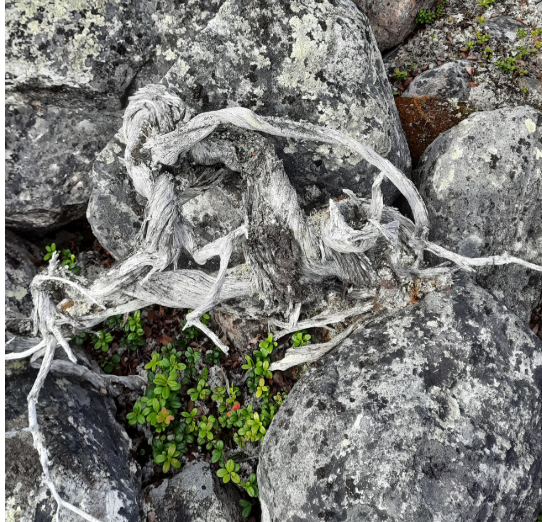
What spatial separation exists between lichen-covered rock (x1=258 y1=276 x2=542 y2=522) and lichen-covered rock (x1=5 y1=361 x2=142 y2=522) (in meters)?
1.19

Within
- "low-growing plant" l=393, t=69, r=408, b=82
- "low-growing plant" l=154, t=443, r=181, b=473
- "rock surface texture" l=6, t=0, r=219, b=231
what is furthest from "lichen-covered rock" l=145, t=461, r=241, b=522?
"low-growing plant" l=393, t=69, r=408, b=82

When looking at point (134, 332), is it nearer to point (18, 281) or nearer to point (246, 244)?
point (18, 281)

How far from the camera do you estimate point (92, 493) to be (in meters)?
3.38

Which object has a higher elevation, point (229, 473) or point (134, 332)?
point (134, 332)

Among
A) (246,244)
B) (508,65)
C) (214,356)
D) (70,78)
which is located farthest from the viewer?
(508,65)

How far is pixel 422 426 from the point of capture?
2.89 m

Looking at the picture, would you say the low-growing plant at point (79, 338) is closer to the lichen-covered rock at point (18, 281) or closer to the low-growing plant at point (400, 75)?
the lichen-covered rock at point (18, 281)

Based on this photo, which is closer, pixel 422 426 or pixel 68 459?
pixel 422 426

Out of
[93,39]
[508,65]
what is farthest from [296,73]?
[508,65]

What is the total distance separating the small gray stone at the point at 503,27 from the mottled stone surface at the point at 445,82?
1.47ft

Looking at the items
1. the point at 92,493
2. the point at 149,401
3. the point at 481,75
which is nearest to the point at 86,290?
the point at 149,401

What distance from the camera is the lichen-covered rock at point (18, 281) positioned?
393 centimetres

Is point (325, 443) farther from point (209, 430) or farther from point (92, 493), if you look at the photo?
point (92, 493)

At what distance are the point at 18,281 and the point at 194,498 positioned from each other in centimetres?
263
